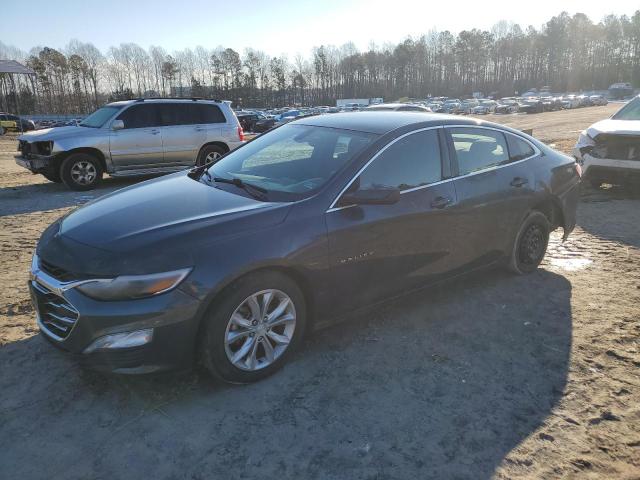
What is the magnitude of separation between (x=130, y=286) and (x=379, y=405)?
1588 millimetres

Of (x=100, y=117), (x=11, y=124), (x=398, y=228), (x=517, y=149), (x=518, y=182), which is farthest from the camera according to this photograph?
(x=11, y=124)

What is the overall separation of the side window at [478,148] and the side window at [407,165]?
0.85 ft

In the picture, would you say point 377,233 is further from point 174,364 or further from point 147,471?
point 147,471

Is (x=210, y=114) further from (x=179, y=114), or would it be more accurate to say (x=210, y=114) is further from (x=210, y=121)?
(x=179, y=114)

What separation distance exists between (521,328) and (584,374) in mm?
704

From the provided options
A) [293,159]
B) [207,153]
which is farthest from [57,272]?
[207,153]

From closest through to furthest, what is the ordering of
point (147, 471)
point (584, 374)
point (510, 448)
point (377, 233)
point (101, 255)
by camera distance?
point (147, 471)
point (510, 448)
point (101, 255)
point (584, 374)
point (377, 233)

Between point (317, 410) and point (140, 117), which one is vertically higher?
point (140, 117)

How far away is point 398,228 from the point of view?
12.0 feet

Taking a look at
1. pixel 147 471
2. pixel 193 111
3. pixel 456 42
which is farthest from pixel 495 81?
pixel 147 471

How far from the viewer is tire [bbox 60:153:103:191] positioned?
10.0 m

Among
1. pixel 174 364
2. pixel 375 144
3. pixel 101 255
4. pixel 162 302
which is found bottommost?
pixel 174 364

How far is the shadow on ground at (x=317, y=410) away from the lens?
8.29ft

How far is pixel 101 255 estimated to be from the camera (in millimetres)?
2834
